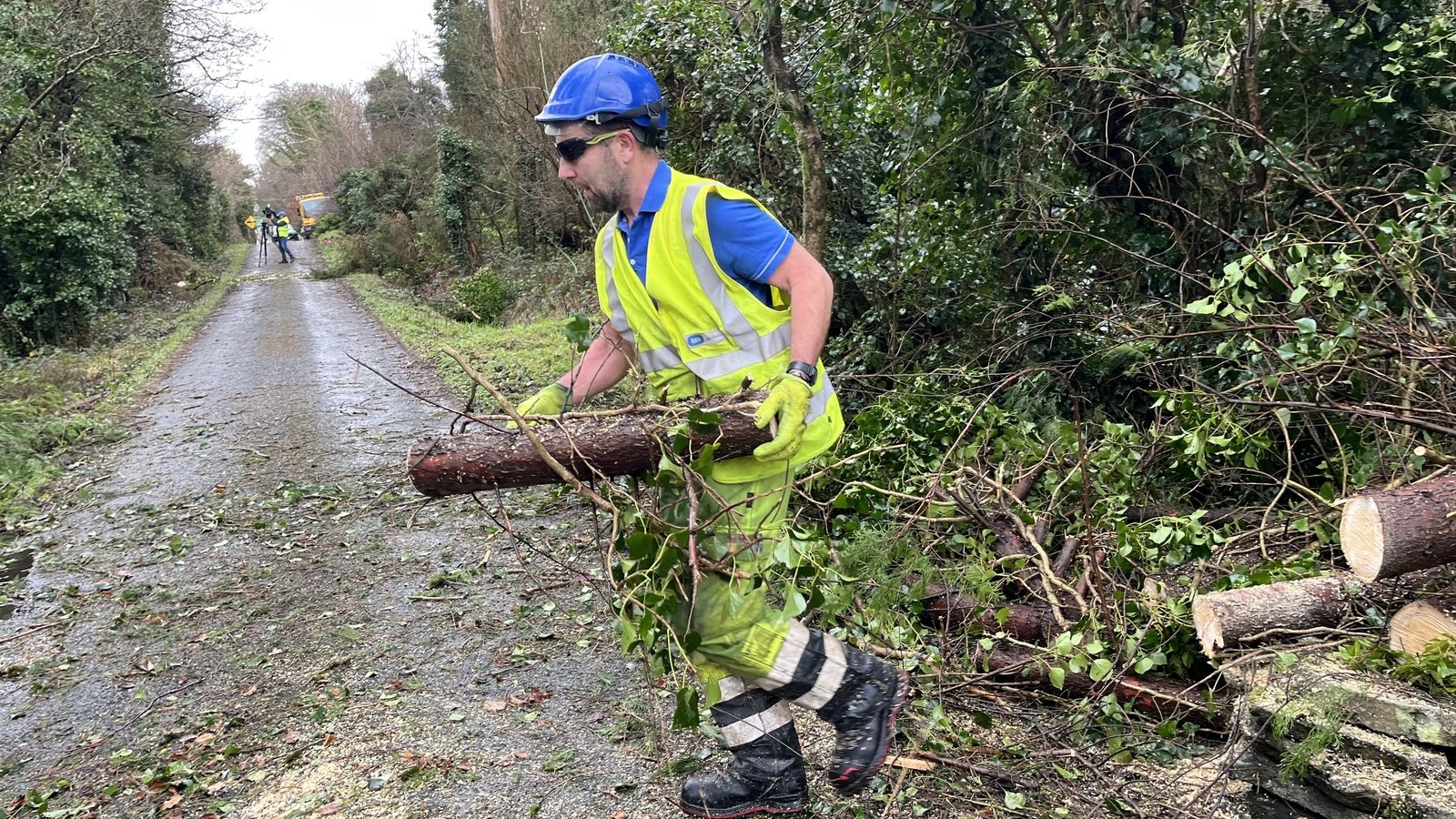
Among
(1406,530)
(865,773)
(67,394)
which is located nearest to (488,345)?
(67,394)

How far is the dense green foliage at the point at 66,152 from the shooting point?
559 inches

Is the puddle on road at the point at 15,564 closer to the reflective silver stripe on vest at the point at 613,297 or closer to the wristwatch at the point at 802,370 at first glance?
the reflective silver stripe on vest at the point at 613,297

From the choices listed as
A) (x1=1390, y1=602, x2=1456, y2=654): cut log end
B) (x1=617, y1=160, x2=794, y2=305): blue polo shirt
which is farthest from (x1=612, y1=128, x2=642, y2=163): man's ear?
(x1=1390, y1=602, x2=1456, y2=654): cut log end

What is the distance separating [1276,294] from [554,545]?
3840 mm

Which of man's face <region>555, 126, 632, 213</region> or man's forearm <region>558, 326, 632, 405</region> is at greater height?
man's face <region>555, 126, 632, 213</region>

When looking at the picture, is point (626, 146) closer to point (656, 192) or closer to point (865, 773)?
point (656, 192)

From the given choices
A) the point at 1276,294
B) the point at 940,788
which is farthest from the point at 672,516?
the point at 1276,294

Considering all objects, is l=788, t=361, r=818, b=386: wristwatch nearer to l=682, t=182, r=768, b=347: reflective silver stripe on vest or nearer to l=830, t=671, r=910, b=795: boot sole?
l=682, t=182, r=768, b=347: reflective silver stripe on vest

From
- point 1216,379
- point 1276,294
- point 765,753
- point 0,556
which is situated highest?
A: point 1276,294

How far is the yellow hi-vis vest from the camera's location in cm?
246

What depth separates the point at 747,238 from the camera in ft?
7.98

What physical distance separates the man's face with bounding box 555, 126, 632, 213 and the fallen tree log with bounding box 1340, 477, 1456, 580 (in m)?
2.38

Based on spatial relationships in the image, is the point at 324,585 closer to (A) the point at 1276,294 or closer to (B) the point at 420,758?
(B) the point at 420,758

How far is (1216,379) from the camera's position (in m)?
4.41
